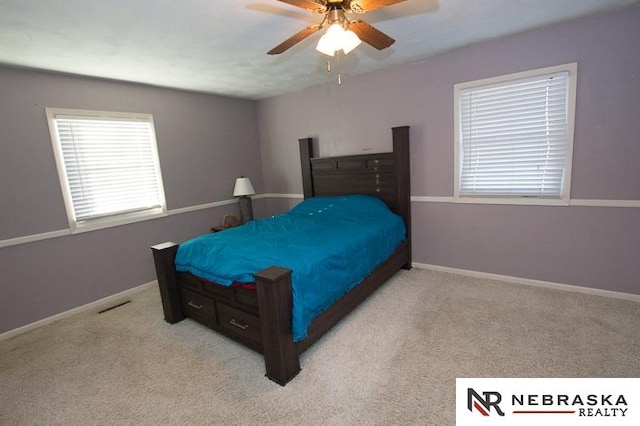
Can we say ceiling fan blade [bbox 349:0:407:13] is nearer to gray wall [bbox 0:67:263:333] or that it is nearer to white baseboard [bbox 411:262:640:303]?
white baseboard [bbox 411:262:640:303]

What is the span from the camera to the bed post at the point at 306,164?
160 inches

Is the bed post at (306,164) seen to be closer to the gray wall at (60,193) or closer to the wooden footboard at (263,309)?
the gray wall at (60,193)

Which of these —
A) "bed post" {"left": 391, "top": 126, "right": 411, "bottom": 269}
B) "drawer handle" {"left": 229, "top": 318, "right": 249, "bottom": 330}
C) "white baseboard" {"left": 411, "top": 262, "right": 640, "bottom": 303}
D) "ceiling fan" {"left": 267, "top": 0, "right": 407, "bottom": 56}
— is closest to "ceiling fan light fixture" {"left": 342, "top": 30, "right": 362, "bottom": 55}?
"ceiling fan" {"left": 267, "top": 0, "right": 407, "bottom": 56}

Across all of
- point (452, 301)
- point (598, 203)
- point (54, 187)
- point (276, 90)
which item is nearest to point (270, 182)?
point (276, 90)

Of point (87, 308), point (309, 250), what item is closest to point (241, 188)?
point (87, 308)

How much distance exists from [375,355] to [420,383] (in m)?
0.35

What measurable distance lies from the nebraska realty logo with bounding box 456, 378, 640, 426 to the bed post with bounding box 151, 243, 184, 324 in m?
2.27

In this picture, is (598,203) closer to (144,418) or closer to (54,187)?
(144,418)

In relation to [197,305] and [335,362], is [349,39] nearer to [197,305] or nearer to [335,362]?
[335,362]

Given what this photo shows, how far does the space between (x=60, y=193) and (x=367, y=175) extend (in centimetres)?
319

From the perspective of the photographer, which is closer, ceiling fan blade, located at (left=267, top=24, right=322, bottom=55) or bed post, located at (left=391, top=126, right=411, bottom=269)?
ceiling fan blade, located at (left=267, top=24, right=322, bottom=55)

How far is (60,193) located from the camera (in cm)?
284

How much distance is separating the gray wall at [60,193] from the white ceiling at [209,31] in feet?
0.88

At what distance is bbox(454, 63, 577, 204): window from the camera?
8.43ft
